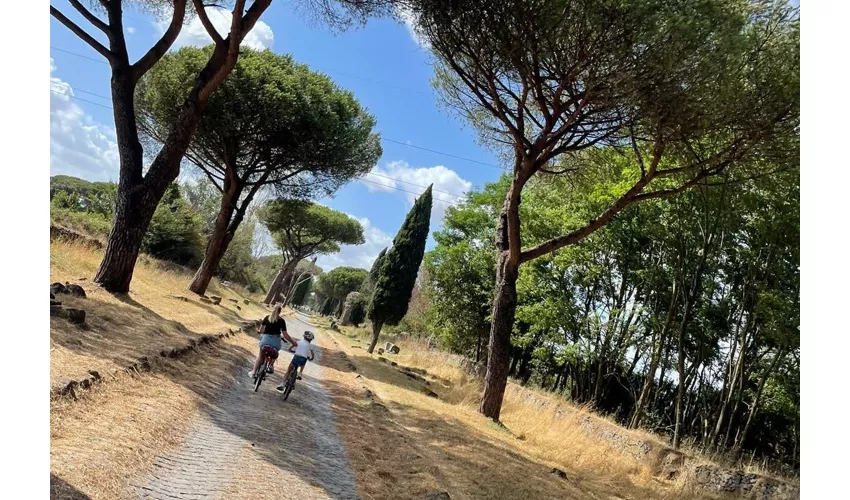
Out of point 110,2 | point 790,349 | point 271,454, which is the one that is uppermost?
point 110,2

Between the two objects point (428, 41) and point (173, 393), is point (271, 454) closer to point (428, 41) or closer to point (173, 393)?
point (173, 393)

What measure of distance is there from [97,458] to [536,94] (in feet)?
29.3

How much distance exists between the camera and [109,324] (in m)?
7.16

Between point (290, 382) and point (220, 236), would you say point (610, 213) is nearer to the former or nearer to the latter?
point (290, 382)

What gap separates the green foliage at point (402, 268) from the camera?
25214 millimetres

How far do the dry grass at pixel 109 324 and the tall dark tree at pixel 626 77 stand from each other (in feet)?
20.7

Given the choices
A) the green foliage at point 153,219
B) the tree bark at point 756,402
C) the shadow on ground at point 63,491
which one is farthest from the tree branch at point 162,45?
the tree bark at point 756,402

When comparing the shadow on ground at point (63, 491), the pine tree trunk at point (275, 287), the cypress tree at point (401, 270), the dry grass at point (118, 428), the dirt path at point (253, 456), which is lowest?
the dirt path at point (253, 456)

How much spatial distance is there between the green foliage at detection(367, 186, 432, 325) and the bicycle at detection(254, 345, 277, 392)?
16955 mm

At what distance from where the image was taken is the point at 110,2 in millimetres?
9469

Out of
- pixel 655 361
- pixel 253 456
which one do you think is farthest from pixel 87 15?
pixel 655 361

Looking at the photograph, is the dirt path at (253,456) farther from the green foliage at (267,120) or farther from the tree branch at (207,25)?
the green foliage at (267,120)
